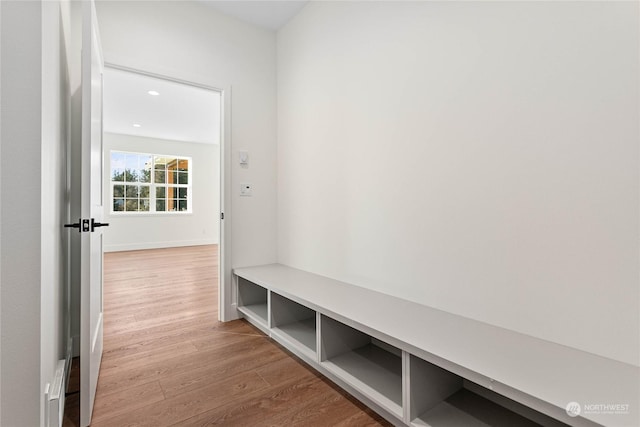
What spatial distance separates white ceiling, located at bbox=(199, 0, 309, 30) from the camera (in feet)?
8.27

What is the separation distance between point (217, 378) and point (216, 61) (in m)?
2.41

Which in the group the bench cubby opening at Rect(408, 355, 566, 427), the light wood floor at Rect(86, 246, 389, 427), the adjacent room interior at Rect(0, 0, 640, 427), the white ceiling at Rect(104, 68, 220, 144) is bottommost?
the light wood floor at Rect(86, 246, 389, 427)

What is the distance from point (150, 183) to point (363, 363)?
6.87m

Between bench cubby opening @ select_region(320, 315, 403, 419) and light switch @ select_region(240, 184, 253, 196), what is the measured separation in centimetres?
143

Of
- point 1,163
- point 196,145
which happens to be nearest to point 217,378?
point 1,163

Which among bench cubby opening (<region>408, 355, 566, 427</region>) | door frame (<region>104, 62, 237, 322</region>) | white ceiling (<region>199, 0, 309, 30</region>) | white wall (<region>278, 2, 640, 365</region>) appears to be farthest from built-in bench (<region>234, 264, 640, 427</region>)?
white ceiling (<region>199, 0, 309, 30</region>)

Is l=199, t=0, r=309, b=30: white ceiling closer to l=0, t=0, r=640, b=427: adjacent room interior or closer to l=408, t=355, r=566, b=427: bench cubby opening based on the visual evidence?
l=0, t=0, r=640, b=427: adjacent room interior

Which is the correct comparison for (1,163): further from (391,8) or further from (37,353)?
(391,8)

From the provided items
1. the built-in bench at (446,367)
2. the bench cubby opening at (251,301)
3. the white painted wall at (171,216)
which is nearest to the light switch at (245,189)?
the bench cubby opening at (251,301)

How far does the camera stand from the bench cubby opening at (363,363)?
142 centimetres

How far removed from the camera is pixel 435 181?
1619 mm

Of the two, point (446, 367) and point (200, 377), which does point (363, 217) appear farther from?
point (200, 377)

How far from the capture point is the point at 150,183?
22.9 ft

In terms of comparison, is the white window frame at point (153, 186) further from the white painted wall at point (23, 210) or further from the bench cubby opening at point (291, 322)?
the white painted wall at point (23, 210)
